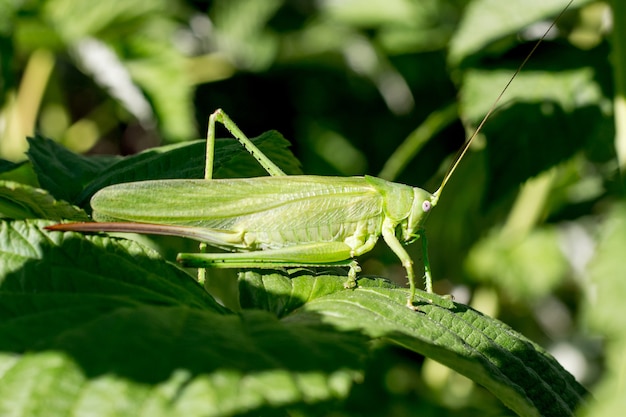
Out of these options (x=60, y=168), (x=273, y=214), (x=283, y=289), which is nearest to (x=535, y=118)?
(x=273, y=214)

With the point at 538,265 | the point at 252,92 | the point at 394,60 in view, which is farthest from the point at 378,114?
the point at 538,265

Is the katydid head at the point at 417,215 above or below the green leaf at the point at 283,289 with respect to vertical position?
above

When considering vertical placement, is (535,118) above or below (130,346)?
above

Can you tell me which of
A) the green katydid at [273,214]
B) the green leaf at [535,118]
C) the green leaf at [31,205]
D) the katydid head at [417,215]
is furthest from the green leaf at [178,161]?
the green leaf at [535,118]

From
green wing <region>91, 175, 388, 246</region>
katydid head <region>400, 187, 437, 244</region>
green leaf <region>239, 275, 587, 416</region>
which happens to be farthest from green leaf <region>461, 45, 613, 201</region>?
green leaf <region>239, 275, 587, 416</region>

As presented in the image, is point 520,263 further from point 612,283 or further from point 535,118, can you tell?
point 612,283

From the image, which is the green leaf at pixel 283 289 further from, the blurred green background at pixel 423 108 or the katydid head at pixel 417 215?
the blurred green background at pixel 423 108

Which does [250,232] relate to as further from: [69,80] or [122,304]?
[69,80]
